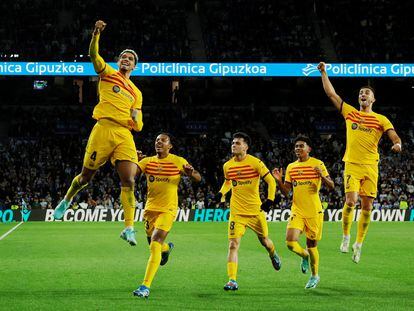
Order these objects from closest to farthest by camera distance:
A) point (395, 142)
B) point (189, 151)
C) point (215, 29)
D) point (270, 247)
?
point (395, 142) → point (270, 247) → point (189, 151) → point (215, 29)

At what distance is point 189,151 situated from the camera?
131ft

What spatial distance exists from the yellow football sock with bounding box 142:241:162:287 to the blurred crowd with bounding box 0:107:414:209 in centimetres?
2387

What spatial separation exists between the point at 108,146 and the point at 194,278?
12.5 feet

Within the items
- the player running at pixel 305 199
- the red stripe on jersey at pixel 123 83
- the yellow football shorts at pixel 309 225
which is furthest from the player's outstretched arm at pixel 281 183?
the red stripe on jersey at pixel 123 83

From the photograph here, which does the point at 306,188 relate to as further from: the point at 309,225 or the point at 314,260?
the point at 314,260

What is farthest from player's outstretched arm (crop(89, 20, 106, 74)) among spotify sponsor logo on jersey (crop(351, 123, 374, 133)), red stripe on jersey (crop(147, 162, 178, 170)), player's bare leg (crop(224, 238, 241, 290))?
spotify sponsor logo on jersey (crop(351, 123, 374, 133))

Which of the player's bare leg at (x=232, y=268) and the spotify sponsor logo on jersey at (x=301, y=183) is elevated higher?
the spotify sponsor logo on jersey at (x=301, y=183)

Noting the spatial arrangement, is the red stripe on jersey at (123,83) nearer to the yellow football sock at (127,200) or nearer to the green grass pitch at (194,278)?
the yellow football sock at (127,200)

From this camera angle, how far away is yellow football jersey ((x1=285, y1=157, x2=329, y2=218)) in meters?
11.6

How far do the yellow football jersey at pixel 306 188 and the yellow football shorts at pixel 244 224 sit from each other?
23.0 inches

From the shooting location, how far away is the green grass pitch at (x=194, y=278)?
9539mm

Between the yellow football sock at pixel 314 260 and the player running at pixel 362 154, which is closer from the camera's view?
the yellow football sock at pixel 314 260

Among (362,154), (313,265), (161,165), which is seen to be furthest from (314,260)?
(161,165)

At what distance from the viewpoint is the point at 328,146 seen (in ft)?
134
